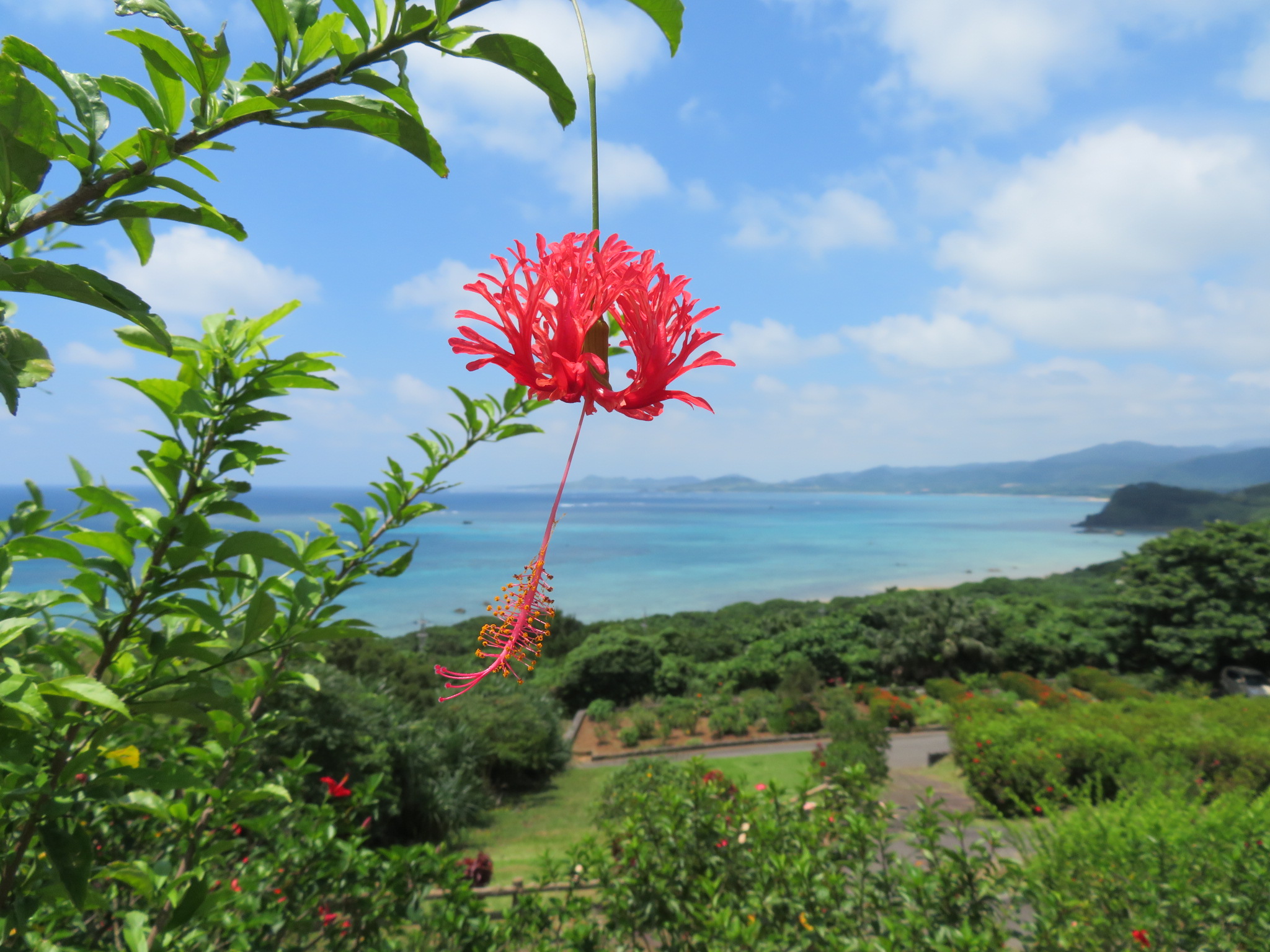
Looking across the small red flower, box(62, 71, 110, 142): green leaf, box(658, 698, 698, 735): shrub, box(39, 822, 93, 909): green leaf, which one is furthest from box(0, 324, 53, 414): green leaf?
box(658, 698, 698, 735): shrub

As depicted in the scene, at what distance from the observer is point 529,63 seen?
0.68 meters

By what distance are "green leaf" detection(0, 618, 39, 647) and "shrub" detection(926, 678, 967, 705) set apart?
15.3m

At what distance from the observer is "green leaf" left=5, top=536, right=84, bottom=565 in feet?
2.99

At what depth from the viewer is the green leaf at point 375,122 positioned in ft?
2.06

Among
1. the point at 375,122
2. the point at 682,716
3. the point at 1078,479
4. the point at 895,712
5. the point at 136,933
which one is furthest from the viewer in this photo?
the point at 1078,479

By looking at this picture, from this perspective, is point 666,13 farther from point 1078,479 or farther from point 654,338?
point 1078,479

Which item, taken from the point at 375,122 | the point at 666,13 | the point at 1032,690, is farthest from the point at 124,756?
the point at 1032,690

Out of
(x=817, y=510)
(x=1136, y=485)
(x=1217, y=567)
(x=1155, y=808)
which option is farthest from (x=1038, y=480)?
(x=1155, y=808)

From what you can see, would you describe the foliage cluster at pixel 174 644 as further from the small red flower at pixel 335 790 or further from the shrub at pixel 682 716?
the shrub at pixel 682 716

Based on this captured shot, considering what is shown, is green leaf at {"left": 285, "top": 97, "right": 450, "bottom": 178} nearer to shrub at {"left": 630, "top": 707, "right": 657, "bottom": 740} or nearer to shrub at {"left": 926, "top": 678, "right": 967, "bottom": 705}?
shrub at {"left": 630, "top": 707, "right": 657, "bottom": 740}

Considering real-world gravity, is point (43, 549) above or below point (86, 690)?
above

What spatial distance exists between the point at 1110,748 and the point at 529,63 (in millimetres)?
9334

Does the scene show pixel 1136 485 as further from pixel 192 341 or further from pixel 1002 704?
pixel 192 341

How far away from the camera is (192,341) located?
44.5 inches
